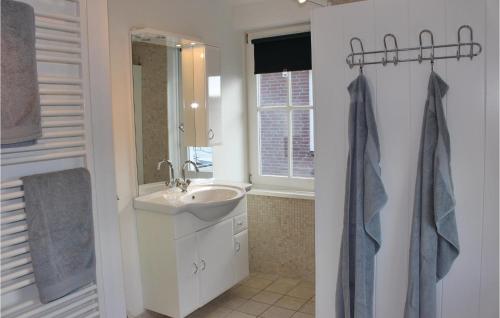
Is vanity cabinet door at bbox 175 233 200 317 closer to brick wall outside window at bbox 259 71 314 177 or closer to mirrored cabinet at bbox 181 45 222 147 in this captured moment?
mirrored cabinet at bbox 181 45 222 147

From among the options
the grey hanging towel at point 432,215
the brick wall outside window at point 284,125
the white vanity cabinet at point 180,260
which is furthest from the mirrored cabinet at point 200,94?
the grey hanging towel at point 432,215

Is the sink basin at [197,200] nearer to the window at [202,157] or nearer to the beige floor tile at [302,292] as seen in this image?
the window at [202,157]

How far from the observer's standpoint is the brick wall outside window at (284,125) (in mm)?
3680

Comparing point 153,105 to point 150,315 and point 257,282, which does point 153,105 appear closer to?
point 150,315

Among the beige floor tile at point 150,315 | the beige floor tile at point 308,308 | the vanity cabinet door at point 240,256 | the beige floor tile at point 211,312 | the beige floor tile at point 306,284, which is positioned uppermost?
the vanity cabinet door at point 240,256

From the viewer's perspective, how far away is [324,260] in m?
2.08

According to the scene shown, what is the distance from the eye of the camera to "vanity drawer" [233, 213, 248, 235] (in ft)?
10.8

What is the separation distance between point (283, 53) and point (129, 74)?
1.41m

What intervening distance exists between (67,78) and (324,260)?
137cm

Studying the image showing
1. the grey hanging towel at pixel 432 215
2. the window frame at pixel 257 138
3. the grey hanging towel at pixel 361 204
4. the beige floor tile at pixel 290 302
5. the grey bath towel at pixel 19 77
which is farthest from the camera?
the window frame at pixel 257 138

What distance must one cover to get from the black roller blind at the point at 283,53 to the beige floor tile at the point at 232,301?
188 cm

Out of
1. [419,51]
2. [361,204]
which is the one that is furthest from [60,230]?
[419,51]

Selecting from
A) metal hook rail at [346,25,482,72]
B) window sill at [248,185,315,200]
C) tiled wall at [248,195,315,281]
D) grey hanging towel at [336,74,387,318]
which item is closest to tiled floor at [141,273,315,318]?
tiled wall at [248,195,315,281]

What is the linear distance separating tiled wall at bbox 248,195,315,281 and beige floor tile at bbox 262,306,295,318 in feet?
1.84
